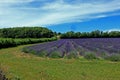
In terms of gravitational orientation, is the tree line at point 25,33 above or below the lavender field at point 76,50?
above

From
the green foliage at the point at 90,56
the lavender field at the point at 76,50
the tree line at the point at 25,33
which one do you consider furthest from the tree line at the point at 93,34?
the green foliage at the point at 90,56

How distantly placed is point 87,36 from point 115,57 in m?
91.9

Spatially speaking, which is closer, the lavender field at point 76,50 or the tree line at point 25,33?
the lavender field at point 76,50

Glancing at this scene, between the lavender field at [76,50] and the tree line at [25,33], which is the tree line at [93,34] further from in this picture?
the lavender field at [76,50]

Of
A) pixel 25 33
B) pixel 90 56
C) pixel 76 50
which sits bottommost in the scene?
pixel 76 50

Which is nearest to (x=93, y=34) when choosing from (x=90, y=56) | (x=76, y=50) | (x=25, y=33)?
(x=25, y=33)

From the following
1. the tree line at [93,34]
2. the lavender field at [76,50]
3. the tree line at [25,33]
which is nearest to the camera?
the lavender field at [76,50]

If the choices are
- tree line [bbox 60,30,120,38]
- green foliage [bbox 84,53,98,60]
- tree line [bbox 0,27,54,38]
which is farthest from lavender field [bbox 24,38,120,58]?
tree line [bbox 0,27,54,38]

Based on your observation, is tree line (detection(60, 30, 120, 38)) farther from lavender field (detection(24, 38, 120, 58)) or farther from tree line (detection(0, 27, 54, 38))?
lavender field (detection(24, 38, 120, 58))

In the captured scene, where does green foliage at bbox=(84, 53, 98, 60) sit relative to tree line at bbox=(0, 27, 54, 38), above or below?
below

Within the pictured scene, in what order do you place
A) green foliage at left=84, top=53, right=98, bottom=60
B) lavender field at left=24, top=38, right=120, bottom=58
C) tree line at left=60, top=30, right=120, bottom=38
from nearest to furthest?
green foliage at left=84, top=53, right=98, bottom=60 < lavender field at left=24, top=38, right=120, bottom=58 < tree line at left=60, top=30, right=120, bottom=38

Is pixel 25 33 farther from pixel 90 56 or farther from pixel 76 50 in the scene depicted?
pixel 90 56

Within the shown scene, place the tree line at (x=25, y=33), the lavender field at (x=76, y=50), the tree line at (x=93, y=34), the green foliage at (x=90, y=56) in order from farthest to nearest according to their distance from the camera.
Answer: the tree line at (x=25, y=33) < the tree line at (x=93, y=34) < the lavender field at (x=76, y=50) < the green foliage at (x=90, y=56)

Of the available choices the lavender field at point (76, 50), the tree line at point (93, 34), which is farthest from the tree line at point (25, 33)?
the lavender field at point (76, 50)
